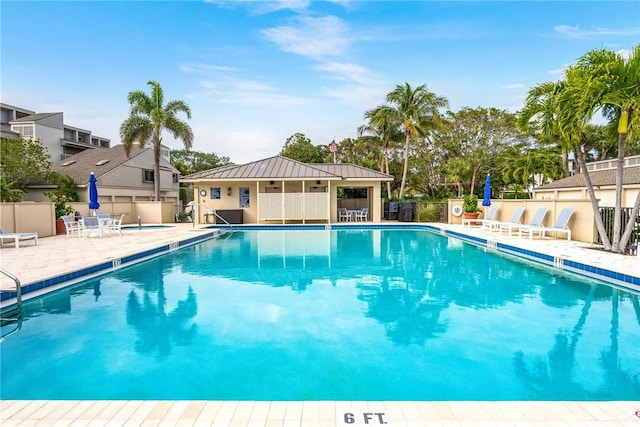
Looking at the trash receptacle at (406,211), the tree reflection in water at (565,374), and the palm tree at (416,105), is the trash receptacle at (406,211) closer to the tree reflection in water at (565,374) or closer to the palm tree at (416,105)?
the palm tree at (416,105)

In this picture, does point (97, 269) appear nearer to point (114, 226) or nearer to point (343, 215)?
point (114, 226)

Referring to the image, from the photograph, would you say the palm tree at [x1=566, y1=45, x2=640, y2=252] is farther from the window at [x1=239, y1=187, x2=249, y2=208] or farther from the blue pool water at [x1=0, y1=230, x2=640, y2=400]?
the window at [x1=239, y1=187, x2=249, y2=208]

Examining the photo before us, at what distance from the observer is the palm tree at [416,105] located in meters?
23.0

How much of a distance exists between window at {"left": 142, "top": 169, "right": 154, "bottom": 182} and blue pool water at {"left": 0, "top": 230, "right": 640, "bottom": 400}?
78.0ft

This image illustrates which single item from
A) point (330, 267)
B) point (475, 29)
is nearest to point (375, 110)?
point (475, 29)

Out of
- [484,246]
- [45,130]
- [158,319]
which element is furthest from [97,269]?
[45,130]

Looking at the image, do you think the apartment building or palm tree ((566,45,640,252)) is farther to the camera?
the apartment building

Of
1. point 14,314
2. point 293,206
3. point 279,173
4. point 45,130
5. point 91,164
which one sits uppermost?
point 45,130

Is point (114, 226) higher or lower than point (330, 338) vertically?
higher

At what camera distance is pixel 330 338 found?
4348 millimetres

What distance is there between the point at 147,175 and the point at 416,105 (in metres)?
21.5

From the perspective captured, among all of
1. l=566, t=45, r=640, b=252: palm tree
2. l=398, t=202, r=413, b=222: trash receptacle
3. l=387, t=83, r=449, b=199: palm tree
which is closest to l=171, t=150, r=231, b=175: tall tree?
l=387, t=83, r=449, b=199: palm tree

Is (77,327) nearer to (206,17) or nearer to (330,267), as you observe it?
(330,267)

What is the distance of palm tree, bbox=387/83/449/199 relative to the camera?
2297cm
